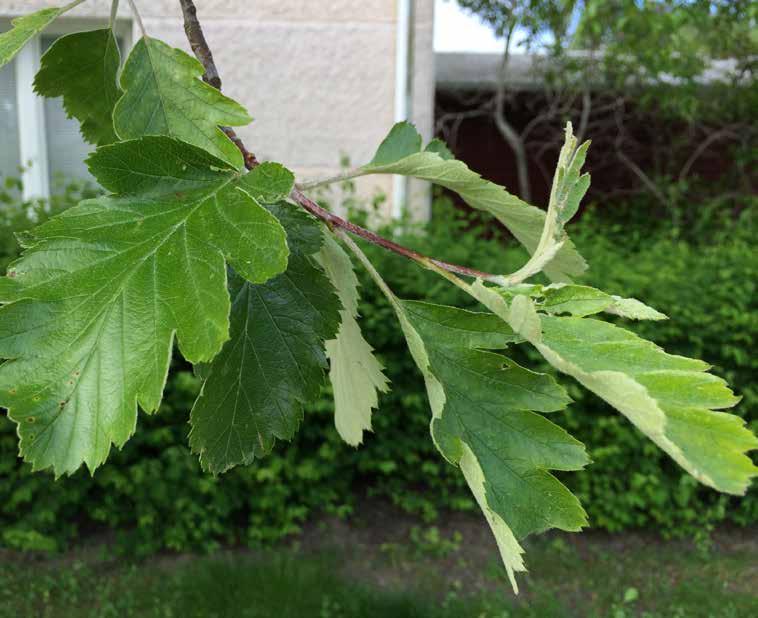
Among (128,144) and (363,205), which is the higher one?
(128,144)

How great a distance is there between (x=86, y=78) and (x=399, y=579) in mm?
3279

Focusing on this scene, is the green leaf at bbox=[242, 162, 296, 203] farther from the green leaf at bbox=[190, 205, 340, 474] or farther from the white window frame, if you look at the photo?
the white window frame

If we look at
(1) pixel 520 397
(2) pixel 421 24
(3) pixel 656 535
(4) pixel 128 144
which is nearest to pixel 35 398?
(4) pixel 128 144

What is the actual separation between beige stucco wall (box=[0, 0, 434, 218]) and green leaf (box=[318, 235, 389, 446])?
12.7 feet

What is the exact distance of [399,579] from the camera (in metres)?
3.73

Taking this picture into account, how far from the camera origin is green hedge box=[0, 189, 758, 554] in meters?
3.68

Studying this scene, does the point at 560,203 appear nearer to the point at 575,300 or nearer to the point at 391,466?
the point at 575,300

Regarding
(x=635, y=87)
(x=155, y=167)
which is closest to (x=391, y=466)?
(x=155, y=167)

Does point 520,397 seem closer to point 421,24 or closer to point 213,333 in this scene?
point 213,333

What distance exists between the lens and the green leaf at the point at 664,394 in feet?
1.24

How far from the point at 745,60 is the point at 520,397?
6.61 m

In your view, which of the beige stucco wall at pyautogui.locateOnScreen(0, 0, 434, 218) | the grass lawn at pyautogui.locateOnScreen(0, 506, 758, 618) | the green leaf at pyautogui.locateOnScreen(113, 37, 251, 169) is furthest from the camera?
the beige stucco wall at pyautogui.locateOnScreen(0, 0, 434, 218)

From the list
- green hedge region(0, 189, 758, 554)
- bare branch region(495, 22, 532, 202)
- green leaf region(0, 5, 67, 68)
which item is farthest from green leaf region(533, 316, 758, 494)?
bare branch region(495, 22, 532, 202)

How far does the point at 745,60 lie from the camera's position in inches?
246
